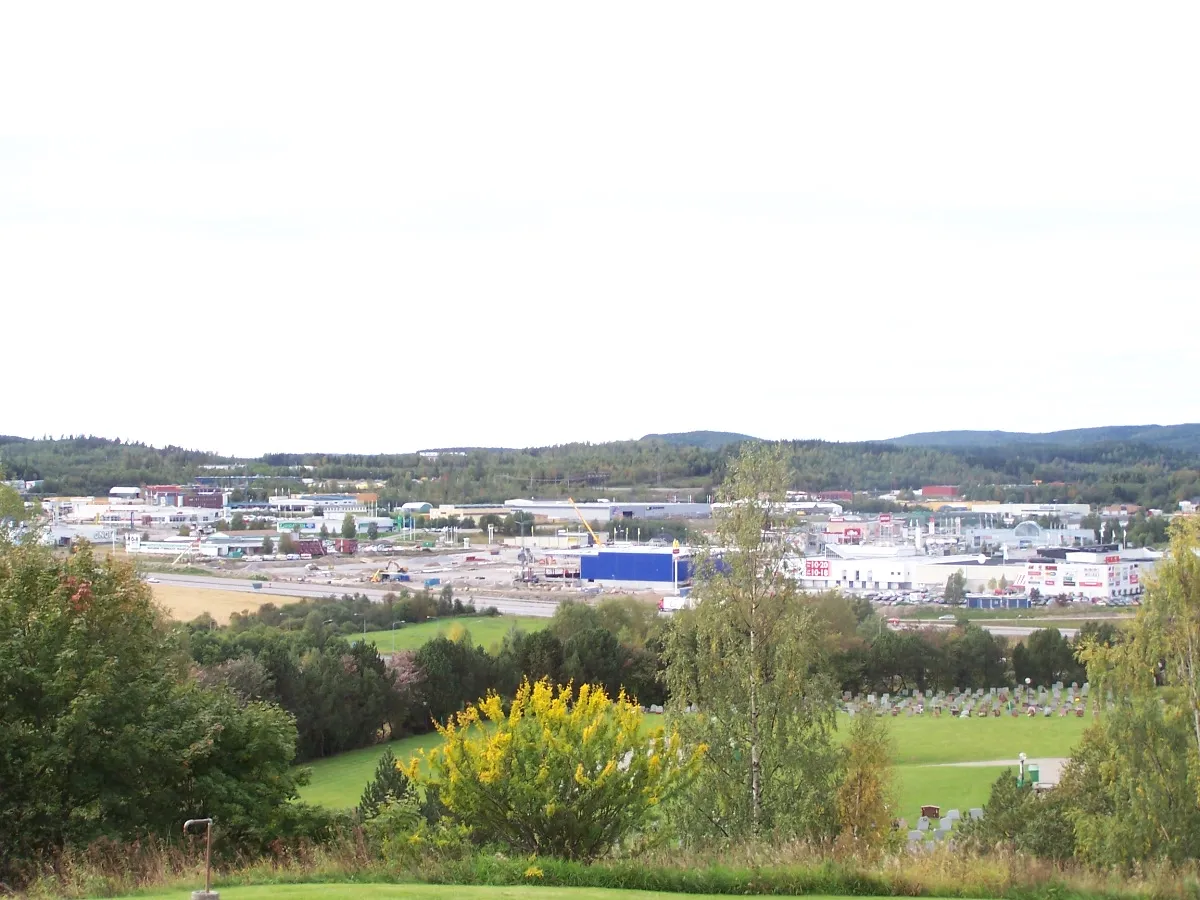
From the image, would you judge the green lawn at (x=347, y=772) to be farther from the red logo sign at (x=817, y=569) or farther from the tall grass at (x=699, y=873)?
the red logo sign at (x=817, y=569)

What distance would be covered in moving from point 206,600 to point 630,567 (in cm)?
1955

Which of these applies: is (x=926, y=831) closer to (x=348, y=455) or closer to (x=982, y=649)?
(x=982, y=649)

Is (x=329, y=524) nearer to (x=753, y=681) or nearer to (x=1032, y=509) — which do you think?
(x=1032, y=509)

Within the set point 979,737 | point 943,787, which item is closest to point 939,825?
point 943,787

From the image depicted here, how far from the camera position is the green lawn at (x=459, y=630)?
33469mm

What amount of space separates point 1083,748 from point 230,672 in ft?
46.5

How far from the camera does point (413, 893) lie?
6180 millimetres

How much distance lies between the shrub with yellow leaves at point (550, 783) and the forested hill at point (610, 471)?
3023 inches

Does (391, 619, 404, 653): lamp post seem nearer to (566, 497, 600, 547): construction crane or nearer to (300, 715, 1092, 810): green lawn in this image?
(300, 715, 1092, 810): green lawn

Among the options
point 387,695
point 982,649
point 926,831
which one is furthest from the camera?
point 982,649

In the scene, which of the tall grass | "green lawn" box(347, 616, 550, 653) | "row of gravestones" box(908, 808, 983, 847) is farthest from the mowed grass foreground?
the tall grass

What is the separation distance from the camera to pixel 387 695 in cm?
2506

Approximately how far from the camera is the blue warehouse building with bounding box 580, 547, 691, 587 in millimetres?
51219

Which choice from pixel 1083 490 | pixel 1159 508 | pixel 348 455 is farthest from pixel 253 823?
pixel 348 455
